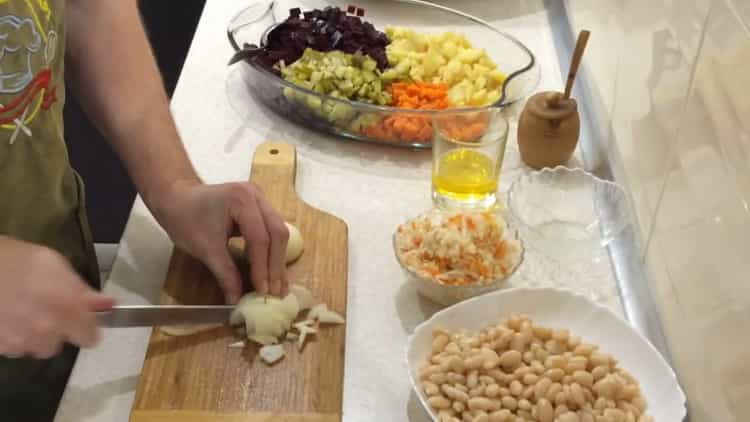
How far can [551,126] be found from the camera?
110cm

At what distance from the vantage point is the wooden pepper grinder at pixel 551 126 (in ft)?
3.61

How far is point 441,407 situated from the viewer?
2.54 ft

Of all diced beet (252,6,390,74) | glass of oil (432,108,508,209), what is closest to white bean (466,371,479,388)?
glass of oil (432,108,508,209)

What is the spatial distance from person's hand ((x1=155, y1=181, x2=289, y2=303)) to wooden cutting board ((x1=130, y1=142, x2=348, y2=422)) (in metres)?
0.04

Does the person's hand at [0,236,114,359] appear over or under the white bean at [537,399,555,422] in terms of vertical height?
over

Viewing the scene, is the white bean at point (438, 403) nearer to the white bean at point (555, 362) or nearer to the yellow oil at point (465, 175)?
the white bean at point (555, 362)

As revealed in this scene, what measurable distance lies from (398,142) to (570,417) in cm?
54

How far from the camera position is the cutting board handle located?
→ 42.9 inches

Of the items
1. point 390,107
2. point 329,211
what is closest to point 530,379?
point 329,211

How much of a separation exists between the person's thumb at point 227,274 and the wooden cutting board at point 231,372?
3cm

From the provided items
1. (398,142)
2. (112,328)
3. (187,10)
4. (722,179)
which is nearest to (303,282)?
(112,328)

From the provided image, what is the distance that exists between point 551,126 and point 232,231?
433 millimetres

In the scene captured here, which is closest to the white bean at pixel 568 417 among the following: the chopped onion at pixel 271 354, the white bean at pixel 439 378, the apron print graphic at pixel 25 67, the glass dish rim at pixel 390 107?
the white bean at pixel 439 378

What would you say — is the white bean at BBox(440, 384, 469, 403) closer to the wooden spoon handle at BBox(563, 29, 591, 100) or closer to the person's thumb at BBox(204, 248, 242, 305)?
the person's thumb at BBox(204, 248, 242, 305)
